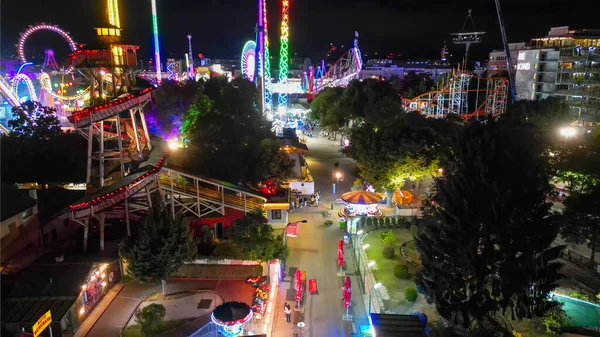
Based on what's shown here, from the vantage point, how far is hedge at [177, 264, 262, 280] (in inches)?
938

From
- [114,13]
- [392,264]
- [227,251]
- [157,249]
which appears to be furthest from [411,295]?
[114,13]

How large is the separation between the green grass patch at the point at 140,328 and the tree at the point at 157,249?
247 cm

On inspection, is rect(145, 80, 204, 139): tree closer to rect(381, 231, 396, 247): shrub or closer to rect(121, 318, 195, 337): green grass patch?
rect(381, 231, 396, 247): shrub

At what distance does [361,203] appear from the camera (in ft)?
100

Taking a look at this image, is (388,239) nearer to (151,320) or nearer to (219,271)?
(219,271)

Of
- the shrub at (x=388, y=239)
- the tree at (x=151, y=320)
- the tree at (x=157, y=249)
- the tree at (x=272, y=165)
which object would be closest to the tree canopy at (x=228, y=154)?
the tree at (x=272, y=165)

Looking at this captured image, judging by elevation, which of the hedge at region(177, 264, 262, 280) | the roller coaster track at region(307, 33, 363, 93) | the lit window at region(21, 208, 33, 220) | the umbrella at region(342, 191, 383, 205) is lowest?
the hedge at region(177, 264, 262, 280)

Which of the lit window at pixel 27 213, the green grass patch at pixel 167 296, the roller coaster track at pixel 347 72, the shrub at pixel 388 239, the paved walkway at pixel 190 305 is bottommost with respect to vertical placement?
the paved walkway at pixel 190 305

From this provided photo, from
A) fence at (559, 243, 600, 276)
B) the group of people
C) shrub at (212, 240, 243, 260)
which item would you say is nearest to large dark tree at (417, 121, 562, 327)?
fence at (559, 243, 600, 276)

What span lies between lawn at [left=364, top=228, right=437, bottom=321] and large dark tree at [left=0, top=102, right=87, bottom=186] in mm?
22605

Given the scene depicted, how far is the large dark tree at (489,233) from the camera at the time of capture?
15.8 m

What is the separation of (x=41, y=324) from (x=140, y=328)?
4.04 metres

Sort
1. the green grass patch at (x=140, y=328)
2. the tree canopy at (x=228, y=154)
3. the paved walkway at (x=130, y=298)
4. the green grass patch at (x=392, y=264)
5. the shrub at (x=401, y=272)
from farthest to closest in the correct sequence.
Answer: the tree canopy at (x=228, y=154), the shrub at (x=401, y=272), the green grass patch at (x=392, y=264), the paved walkway at (x=130, y=298), the green grass patch at (x=140, y=328)

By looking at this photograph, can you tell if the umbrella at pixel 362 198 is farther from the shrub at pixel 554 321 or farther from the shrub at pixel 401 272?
the shrub at pixel 554 321
